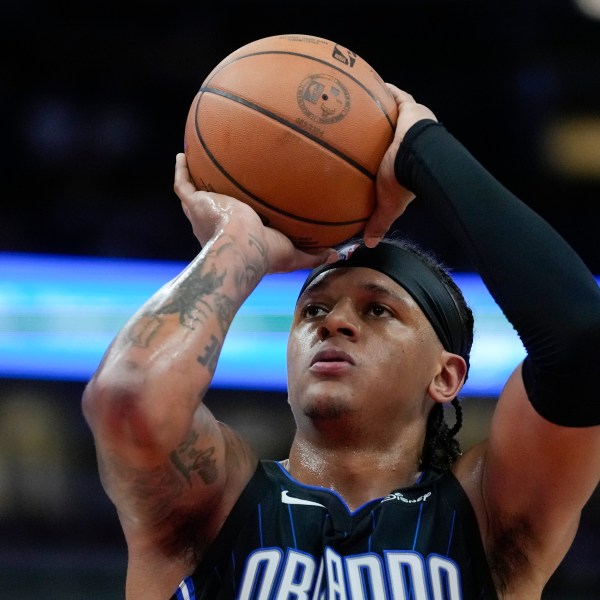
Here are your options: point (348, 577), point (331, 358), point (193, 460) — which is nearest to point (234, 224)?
point (331, 358)

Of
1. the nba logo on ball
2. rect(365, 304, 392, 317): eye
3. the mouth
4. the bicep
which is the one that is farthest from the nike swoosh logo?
the nba logo on ball

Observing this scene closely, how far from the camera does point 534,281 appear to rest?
7.47 feet

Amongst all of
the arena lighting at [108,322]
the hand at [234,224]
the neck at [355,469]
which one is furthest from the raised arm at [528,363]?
the arena lighting at [108,322]

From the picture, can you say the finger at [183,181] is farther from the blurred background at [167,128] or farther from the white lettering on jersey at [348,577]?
the blurred background at [167,128]

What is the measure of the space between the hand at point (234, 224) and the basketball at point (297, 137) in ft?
0.11

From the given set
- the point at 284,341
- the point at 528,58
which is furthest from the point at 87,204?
the point at 528,58

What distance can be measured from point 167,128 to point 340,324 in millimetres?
4485

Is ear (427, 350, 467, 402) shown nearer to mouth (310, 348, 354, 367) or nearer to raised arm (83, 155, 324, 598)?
mouth (310, 348, 354, 367)

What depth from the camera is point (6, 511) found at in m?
6.01

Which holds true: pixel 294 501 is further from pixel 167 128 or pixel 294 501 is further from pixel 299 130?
pixel 167 128

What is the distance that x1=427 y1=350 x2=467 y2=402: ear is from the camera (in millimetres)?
2922

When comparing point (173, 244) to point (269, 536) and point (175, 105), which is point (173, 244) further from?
point (269, 536)

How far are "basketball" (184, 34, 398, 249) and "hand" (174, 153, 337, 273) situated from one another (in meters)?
0.03

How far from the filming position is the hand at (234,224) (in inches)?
98.0
